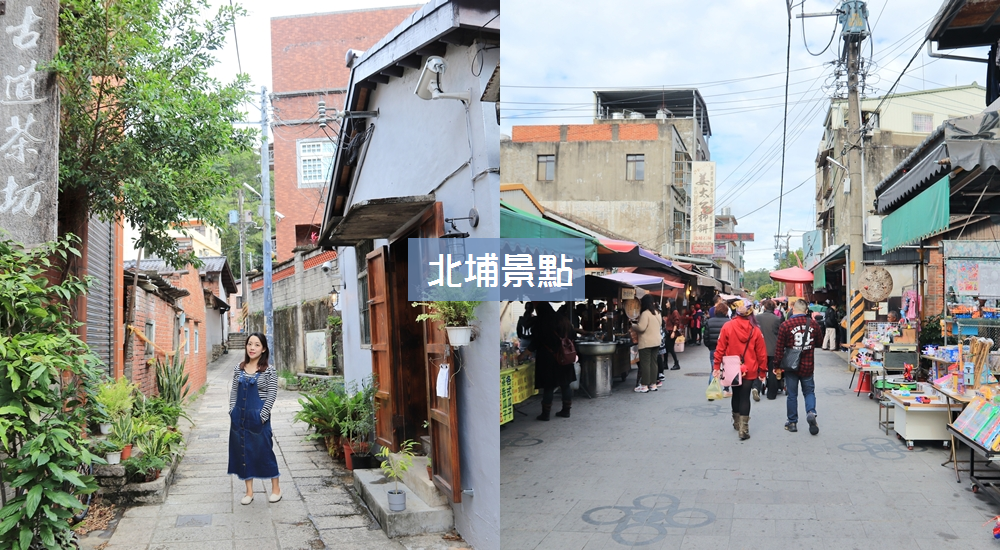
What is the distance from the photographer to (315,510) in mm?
5832

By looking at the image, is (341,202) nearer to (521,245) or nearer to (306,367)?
A: (521,245)

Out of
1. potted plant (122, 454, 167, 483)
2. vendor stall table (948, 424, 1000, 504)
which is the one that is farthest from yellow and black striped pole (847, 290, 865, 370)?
potted plant (122, 454, 167, 483)

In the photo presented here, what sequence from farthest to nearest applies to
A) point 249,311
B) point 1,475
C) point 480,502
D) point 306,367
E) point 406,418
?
point 249,311 → point 306,367 → point 406,418 → point 480,502 → point 1,475

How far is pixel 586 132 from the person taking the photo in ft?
12.0

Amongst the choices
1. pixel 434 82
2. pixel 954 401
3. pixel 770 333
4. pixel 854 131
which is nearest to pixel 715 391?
pixel 954 401

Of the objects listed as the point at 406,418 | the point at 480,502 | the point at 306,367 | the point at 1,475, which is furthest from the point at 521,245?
the point at 306,367

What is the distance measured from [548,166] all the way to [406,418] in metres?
3.37

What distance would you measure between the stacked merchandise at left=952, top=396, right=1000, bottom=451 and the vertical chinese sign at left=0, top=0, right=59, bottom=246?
5.85m

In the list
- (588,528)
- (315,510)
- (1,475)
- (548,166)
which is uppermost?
(548,166)

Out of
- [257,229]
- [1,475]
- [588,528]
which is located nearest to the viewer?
[1,475]

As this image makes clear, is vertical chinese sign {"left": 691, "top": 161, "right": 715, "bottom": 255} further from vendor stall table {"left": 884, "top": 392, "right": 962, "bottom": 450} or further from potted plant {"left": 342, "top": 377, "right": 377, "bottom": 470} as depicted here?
potted plant {"left": 342, "top": 377, "right": 377, "bottom": 470}

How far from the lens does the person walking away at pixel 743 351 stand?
6641 mm

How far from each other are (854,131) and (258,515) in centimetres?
833

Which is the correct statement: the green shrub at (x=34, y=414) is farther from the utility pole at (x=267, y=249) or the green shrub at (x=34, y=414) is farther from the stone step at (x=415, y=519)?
the utility pole at (x=267, y=249)
